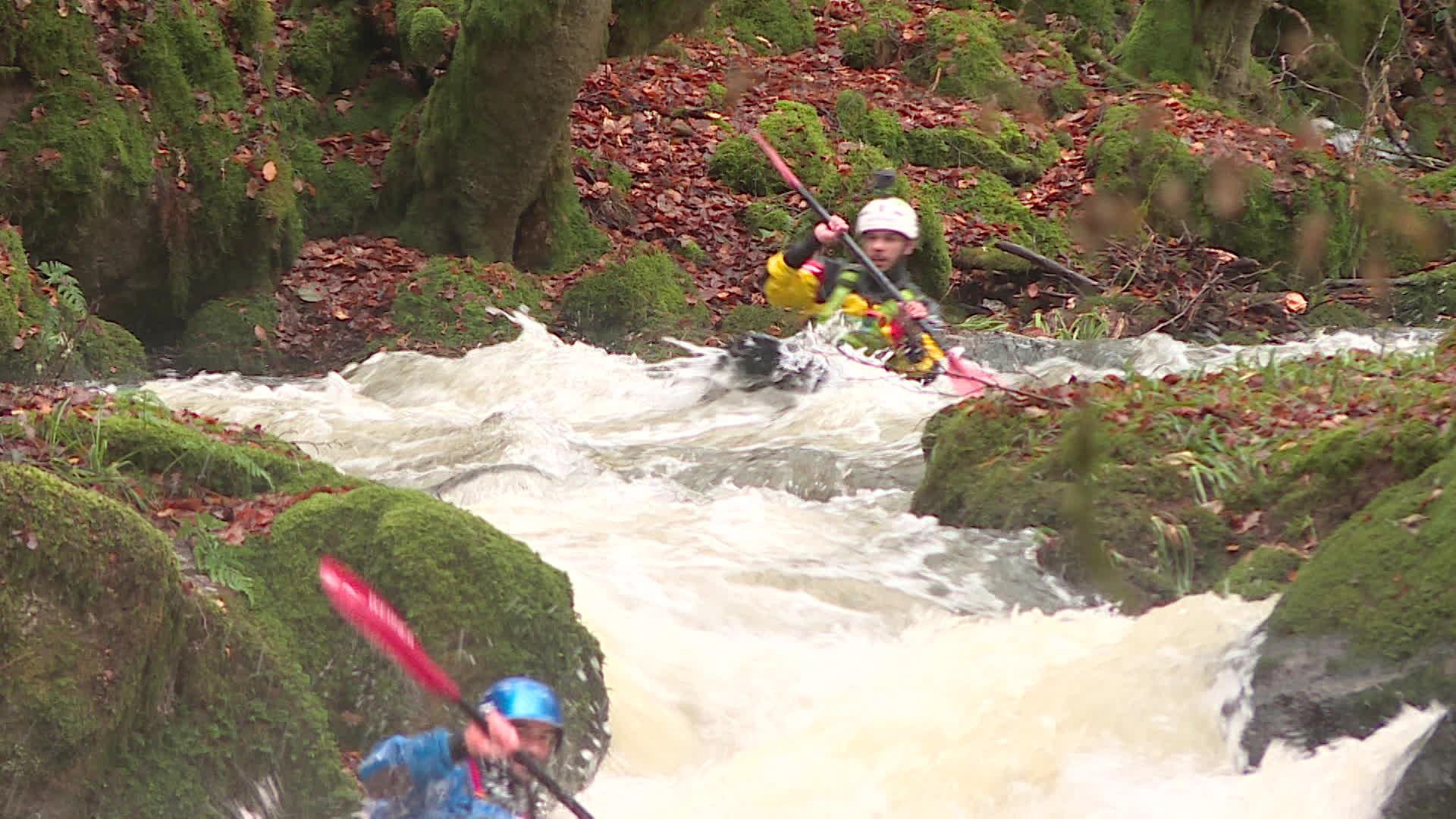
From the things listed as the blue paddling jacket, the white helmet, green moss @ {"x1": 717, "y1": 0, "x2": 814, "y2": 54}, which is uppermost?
the blue paddling jacket

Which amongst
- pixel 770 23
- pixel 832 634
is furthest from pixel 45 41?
pixel 770 23

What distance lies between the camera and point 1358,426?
6680mm

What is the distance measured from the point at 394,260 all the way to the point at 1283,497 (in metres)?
7.79

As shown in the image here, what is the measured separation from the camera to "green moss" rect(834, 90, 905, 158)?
53.4ft

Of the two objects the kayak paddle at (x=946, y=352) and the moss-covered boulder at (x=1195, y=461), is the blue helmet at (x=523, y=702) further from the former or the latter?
the kayak paddle at (x=946, y=352)

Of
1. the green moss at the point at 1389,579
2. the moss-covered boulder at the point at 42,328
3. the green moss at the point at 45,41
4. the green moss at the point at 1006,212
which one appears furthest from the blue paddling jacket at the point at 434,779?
the green moss at the point at 1006,212

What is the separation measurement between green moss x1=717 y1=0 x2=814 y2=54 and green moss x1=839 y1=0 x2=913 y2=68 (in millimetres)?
450

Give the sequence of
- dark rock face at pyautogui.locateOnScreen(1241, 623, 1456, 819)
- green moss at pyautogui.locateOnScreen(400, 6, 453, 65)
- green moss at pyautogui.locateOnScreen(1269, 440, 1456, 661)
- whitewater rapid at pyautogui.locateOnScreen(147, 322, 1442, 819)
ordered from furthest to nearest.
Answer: green moss at pyautogui.locateOnScreen(400, 6, 453, 65), whitewater rapid at pyautogui.locateOnScreen(147, 322, 1442, 819), green moss at pyautogui.locateOnScreen(1269, 440, 1456, 661), dark rock face at pyautogui.locateOnScreen(1241, 623, 1456, 819)

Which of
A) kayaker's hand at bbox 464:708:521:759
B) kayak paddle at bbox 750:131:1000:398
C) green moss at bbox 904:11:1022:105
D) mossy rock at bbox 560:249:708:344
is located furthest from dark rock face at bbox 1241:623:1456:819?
green moss at bbox 904:11:1022:105

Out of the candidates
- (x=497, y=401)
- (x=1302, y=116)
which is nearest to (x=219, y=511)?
(x=497, y=401)

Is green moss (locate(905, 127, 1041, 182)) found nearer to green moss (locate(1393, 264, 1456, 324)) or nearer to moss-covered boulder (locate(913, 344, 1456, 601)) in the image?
green moss (locate(1393, 264, 1456, 324))

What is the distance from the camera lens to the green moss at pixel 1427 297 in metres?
12.5

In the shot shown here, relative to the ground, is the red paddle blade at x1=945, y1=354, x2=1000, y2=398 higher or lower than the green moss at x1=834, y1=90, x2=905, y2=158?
higher

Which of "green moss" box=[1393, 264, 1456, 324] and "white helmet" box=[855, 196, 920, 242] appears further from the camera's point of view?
"green moss" box=[1393, 264, 1456, 324]
